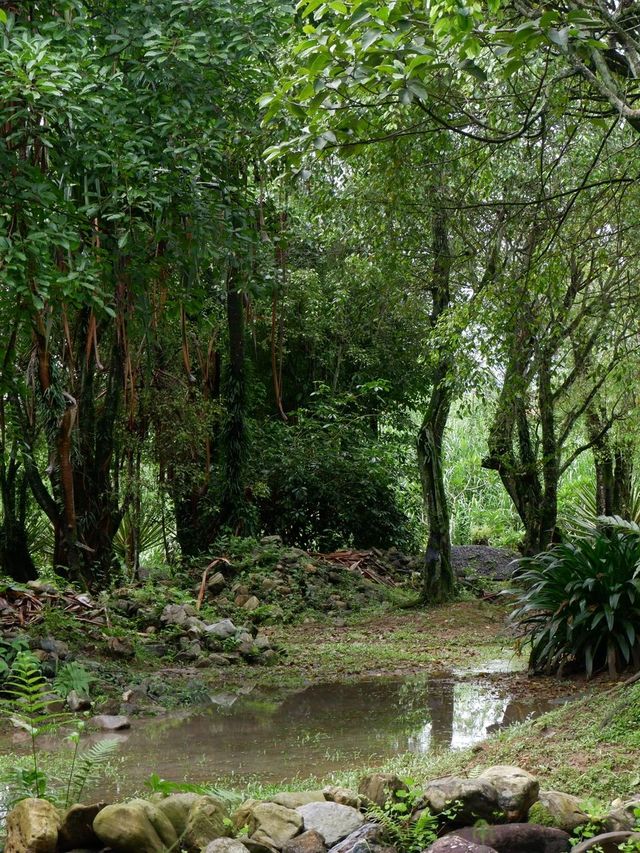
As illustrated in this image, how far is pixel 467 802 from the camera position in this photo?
3.59m

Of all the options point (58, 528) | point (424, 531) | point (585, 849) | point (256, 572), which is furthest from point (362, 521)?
point (585, 849)

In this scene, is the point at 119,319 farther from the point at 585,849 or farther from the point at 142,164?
the point at 585,849

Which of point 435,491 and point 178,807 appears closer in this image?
point 178,807

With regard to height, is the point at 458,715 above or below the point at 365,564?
below

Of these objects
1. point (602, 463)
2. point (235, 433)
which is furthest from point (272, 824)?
point (602, 463)

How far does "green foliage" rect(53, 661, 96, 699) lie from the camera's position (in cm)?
748

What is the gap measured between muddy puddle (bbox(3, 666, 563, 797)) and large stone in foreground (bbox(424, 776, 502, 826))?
1.78m

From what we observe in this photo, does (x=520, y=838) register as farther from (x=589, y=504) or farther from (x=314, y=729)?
(x=589, y=504)

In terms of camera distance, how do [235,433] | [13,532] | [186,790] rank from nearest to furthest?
[186,790], [13,532], [235,433]

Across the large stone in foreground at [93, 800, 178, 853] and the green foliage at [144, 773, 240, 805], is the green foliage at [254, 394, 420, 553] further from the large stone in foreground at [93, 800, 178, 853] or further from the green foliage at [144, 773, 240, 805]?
the large stone in foreground at [93, 800, 178, 853]

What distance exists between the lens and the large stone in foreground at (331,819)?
3.53 m

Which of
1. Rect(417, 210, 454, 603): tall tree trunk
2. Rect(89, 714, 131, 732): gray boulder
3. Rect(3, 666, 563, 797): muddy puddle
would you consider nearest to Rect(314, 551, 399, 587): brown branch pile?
Rect(417, 210, 454, 603): tall tree trunk

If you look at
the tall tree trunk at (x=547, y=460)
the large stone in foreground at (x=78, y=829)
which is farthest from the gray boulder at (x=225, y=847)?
the tall tree trunk at (x=547, y=460)

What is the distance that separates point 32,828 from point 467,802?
5.17 ft
